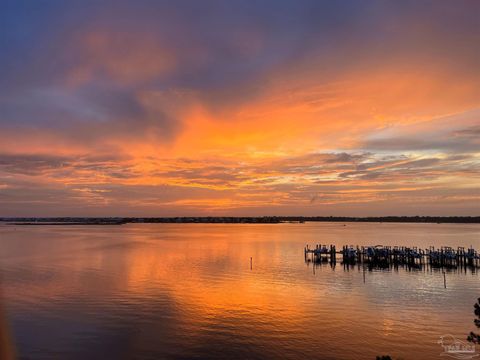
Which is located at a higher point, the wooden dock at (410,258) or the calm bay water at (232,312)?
the wooden dock at (410,258)

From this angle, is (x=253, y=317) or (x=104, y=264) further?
(x=104, y=264)

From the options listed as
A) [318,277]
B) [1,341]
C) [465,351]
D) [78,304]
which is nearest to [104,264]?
[78,304]

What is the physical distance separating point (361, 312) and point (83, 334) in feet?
77.1

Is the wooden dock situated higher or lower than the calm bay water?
higher

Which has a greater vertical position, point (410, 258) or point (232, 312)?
point (410, 258)

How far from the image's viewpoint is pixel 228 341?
26.8 metres

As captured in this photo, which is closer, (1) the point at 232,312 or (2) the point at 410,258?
(1) the point at 232,312

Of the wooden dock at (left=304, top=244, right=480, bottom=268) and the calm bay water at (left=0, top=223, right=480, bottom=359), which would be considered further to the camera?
the wooden dock at (left=304, top=244, right=480, bottom=268)

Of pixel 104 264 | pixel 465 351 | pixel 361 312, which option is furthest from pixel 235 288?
pixel 104 264

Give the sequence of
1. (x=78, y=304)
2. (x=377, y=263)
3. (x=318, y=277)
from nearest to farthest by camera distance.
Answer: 1. (x=78, y=304)
2. (x=318, y=277)
3. (x=377, y=263)

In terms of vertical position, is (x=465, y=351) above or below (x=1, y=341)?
below


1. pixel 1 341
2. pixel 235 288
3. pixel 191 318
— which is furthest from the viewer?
pixel 235 288

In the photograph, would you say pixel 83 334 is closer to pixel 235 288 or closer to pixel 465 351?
pixel 235 288

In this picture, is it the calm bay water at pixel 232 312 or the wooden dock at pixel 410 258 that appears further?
the wooden dock at pixel 410 258
